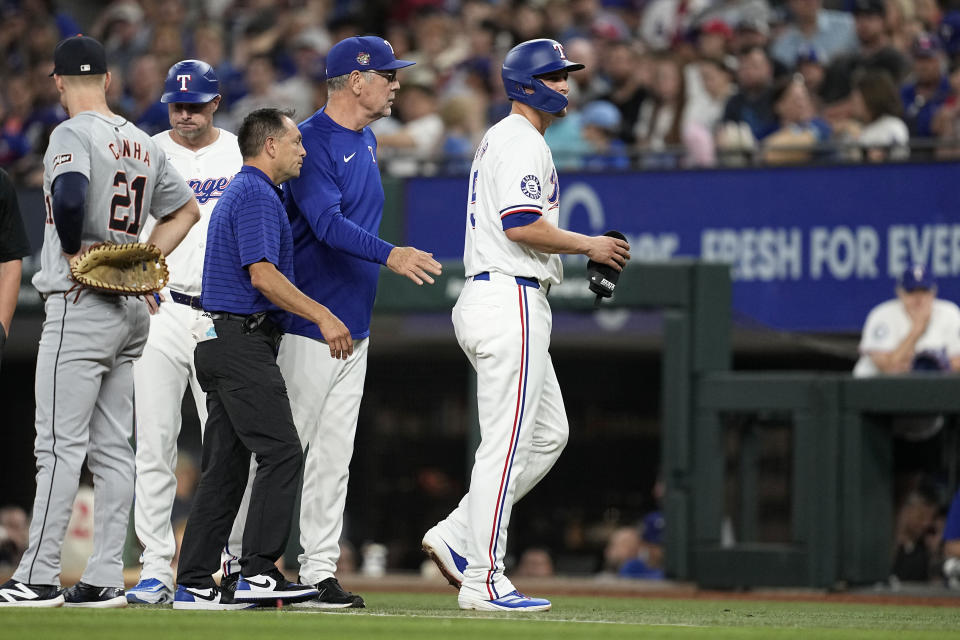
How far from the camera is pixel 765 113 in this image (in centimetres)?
1203

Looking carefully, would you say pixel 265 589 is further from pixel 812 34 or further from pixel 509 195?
pixel 812 34

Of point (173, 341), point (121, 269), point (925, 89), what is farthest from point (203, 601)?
point (925, 89)

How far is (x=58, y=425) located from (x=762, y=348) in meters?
8.00

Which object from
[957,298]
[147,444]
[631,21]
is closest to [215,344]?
[147,444]

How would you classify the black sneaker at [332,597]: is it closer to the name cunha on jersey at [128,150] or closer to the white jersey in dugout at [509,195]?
the white jersey in dugout at [509,195]

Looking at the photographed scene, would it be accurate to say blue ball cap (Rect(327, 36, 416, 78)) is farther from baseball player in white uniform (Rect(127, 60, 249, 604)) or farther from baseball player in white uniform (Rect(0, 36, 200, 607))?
baseball player in white uniform (Rect(0, 36, 200, 607))

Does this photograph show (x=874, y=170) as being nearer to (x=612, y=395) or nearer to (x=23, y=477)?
(x=612, y=395)

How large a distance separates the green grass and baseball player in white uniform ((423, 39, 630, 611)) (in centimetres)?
30

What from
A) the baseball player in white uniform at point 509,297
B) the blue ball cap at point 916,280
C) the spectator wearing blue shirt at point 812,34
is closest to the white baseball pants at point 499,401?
the baseball player in white uniform at point 509,297

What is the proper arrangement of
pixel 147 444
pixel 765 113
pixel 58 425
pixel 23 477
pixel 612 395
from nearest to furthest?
pixel 58 425 < pixel 147 444 < pixel 765 113 < pixel 612 395 < pixel 23 477

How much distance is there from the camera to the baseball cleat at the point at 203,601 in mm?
5719

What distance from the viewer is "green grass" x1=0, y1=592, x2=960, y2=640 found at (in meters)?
4.65

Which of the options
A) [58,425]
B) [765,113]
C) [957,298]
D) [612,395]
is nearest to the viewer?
[58,425]

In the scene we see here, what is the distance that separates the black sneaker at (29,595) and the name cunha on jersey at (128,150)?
62.3 inches
